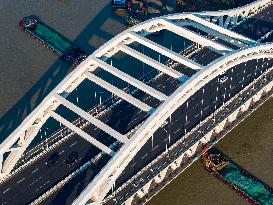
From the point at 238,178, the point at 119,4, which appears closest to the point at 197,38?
the point at 238,178

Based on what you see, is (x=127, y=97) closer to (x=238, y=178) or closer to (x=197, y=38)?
(x=197, y=38)

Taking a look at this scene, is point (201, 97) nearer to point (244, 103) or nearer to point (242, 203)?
point (244, 103)

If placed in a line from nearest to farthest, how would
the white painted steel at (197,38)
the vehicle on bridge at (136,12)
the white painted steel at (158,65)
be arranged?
the white painted steel at (158,65) → the white painted steel at (197,38) → the vehicle on bridge at (136,12)

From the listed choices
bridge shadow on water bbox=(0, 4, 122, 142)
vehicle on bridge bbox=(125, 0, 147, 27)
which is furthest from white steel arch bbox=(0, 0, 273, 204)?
vehicle on bridge bbox=(125, 0, 147, 27)

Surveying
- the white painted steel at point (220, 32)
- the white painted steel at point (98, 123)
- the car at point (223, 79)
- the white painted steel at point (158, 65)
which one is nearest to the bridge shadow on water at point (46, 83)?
the white painted steel at point (98, 123)

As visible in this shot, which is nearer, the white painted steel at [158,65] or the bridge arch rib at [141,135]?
the bridge arch rib at [141,135]

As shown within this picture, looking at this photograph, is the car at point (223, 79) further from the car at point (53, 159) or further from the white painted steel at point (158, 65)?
the car at point (53, 159)

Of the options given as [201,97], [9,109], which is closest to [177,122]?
[201,97]
